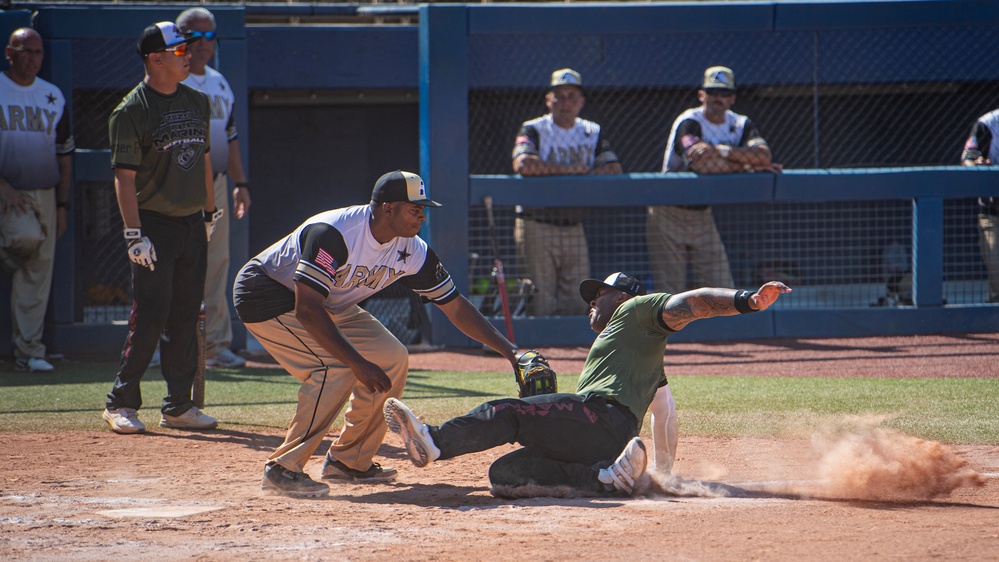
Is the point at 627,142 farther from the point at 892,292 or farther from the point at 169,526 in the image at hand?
the point at 169,526

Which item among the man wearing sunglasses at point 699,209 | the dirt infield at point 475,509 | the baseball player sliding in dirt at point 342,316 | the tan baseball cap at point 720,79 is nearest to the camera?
the dirt infield at point 475,509

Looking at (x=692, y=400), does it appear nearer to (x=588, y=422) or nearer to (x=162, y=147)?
(x=588, y=422)

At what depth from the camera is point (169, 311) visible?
242 inches

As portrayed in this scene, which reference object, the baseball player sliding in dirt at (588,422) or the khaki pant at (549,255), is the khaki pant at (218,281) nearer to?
the khaki pant at (549,255)

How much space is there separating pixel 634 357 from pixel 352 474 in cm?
151

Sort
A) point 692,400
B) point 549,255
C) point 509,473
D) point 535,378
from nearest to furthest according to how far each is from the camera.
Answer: point 509,473, point 535,378, point 692,400, point 549,255

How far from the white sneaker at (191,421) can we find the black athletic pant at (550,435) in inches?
94.0

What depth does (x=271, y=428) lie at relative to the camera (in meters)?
6.30

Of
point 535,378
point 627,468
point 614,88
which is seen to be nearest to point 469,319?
point 535,378

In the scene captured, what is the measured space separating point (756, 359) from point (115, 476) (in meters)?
5.76

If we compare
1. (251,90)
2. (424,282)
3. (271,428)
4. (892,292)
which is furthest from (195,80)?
(892,292)

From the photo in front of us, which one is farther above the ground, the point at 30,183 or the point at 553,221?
the point at 30,183

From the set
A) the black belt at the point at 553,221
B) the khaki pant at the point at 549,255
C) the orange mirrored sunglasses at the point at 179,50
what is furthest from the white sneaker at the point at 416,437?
the black belt at the point at 553,221

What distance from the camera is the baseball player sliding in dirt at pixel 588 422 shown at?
14.2ft
